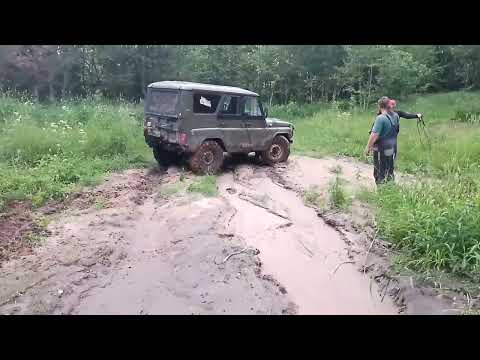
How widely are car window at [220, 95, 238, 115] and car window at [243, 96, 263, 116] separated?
0.25m

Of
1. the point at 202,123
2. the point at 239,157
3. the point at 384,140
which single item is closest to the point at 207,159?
the point at 202,123

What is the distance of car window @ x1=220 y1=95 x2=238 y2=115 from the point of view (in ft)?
30.8

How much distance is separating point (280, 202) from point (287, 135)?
3455mm

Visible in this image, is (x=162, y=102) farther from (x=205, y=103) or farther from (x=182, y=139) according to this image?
(x=182, y=139)

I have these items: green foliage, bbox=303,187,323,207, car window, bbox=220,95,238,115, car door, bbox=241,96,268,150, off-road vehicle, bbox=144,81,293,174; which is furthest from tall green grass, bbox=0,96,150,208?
green foliage, bbox=303,187,323,207

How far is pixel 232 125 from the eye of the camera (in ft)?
31.5

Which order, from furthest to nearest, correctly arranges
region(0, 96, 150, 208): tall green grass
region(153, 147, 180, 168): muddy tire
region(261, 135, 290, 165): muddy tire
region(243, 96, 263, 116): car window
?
region(261, 135, 290, 165): muddy tire → region(153, 147, 180, 168): muddy tire → region(243, 96, 263, 116): car window → region(0, 96, 150, 208): tall green grass

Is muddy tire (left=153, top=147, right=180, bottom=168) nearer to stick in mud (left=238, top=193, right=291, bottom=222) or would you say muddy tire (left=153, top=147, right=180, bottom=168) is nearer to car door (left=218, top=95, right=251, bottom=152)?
car door (left=218, top=95, right=251, bottom=152)

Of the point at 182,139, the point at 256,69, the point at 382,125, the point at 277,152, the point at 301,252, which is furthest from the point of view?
the point at 256,69

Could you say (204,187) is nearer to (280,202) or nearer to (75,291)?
(280,202)

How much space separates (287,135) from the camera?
35.8 ft

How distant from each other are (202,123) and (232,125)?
84 cm

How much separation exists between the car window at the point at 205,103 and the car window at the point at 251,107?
0.79 m
